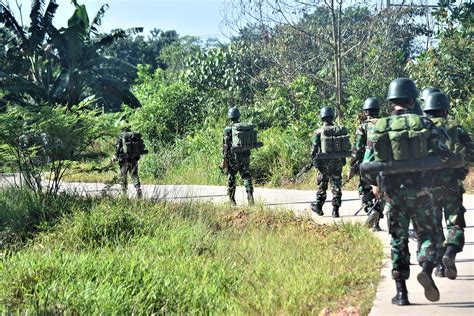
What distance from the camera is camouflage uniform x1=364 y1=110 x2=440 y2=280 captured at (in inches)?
238

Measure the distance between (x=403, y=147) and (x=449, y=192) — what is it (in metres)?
1.14

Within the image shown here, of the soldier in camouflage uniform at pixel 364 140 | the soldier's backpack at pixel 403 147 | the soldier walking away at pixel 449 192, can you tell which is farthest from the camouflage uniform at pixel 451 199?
the soldier in camouflage uniform at pixel 364 140

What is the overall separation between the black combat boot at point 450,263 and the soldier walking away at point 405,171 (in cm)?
46

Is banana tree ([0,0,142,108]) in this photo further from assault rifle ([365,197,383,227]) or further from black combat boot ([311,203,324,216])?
assault rifle ([365,197,383,227])

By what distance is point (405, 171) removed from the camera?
5.93 m

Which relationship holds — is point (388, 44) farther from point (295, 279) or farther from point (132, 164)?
point (295, 279)

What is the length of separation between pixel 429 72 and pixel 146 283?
12530 mm

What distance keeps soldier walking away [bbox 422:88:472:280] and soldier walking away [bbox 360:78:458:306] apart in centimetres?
36

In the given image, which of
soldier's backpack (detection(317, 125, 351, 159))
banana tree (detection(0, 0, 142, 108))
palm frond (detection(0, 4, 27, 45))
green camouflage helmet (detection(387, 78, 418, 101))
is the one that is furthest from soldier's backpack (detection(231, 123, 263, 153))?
palm frond (detection(0, 4, 27, 45))

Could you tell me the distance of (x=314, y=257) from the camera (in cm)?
813

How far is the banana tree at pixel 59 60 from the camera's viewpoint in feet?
95.6

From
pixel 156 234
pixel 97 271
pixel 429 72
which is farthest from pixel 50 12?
pixel 97 271

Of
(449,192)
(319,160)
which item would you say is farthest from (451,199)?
(319,160)

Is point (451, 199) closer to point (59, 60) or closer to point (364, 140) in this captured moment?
point (364, 140)
